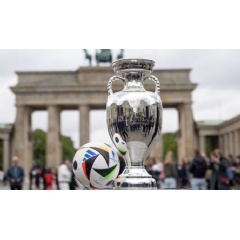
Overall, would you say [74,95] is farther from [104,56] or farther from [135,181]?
[135,181]

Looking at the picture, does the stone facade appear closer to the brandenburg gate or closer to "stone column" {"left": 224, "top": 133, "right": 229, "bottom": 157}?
"stone column" {"left": 224, "top": 133, "right": 229, "bottom": 157}

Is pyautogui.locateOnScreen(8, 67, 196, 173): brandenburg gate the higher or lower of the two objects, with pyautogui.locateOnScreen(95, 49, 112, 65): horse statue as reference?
lower

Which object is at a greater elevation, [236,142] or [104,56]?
[104,56]

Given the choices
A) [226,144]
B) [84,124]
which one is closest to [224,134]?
[226,144]

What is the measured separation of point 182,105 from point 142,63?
4757cm

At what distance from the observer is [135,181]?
19.1 feet

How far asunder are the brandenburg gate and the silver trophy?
45192 mm

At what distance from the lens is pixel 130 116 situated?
225 inches

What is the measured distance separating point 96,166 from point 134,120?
131cm

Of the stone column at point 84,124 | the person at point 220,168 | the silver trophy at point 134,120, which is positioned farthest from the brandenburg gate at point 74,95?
the silver trophy at point 134,120

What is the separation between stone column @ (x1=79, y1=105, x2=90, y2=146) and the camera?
5228cm

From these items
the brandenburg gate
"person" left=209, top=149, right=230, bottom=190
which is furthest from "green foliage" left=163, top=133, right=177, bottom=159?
"person" left=209, top=149, right=230, bottom=190
